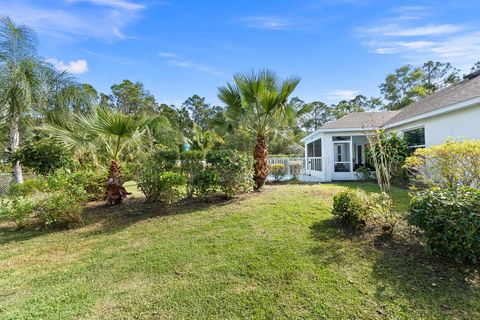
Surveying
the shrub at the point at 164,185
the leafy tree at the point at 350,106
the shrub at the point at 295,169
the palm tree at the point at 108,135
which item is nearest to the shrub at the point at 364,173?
the shrub at the point at 295,169

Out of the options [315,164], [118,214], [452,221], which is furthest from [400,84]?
[118,214]

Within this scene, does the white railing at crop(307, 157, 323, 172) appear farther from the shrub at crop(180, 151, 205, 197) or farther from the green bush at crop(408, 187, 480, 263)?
the green bush at crop(408, 187, 480, 263)

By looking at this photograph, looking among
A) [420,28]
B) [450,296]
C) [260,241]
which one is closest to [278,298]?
[260,241]

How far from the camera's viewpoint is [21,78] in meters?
9.17

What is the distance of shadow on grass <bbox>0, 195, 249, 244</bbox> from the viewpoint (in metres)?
5.94

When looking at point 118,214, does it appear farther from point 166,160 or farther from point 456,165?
point 456,165

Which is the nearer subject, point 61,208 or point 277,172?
point 61,208

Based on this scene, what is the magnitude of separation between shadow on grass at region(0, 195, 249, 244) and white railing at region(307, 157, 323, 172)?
26.9 ft

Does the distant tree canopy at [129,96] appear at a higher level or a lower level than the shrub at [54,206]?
higher

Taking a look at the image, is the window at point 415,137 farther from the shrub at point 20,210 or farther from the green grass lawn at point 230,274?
the shrub at point 20,210

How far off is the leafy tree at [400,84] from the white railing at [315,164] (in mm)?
22592

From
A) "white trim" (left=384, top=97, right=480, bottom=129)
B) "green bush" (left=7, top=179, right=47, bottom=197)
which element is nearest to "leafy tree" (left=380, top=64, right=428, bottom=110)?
"white trim" (left=384, top=97, right=480, bottom=129)

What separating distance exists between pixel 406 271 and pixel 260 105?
20.3ft

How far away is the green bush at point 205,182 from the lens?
711cm
